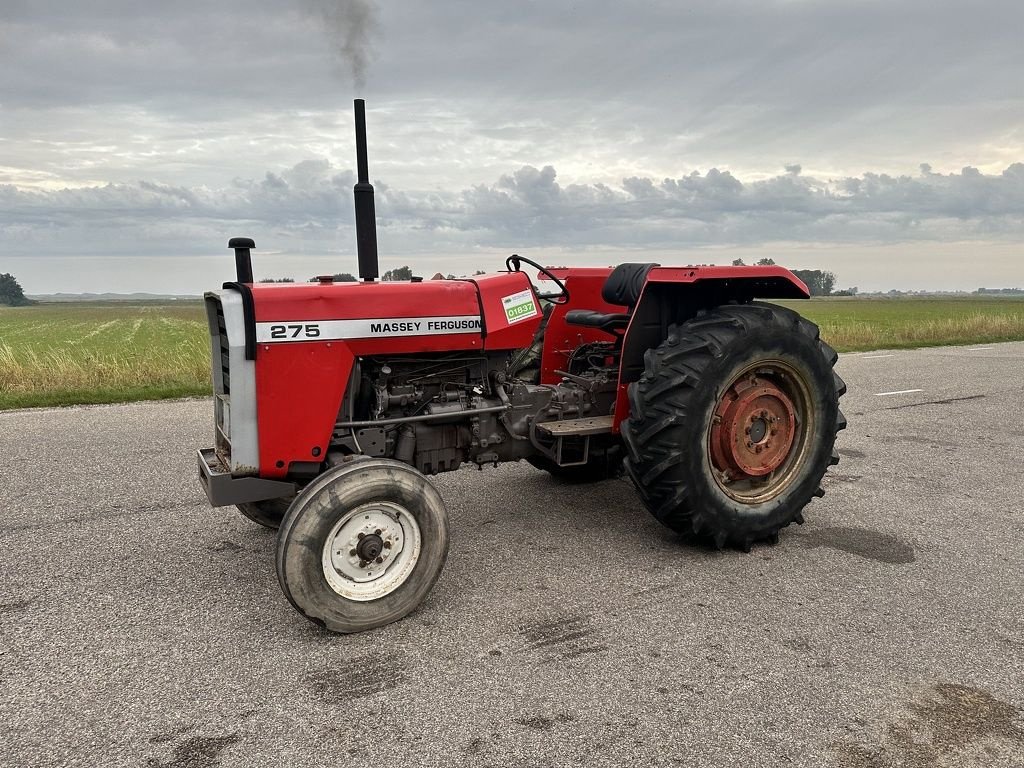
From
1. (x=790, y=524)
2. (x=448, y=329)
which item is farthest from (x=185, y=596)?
(x=790, y=524)

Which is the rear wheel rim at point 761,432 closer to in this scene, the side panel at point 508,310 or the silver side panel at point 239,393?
the side panel at point 508,310

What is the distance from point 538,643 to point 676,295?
2.05 metres

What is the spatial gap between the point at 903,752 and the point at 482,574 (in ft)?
6.06

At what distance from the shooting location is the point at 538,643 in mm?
2793

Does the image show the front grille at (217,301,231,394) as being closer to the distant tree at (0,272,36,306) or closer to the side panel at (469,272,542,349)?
the side panel at (469,272,542,349)

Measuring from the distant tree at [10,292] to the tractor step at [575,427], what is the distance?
111m

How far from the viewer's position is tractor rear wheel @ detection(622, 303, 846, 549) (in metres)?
3.43

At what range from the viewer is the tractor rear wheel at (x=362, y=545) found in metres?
2.75

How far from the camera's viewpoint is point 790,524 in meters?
4.11

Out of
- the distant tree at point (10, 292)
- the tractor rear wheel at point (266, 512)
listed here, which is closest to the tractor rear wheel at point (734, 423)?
the tractor rear wheel at point (266, 512)

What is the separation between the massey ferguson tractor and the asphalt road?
283 millimetres

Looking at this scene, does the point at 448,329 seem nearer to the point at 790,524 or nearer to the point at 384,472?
the point at 384,472

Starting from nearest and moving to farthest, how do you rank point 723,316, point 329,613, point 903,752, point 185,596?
point 903,752 → point 329,613 → point 185,596 → point 723,316

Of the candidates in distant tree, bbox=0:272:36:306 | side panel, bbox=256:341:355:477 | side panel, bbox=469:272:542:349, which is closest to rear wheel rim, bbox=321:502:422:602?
side panel, bbox=256:341:355:477
